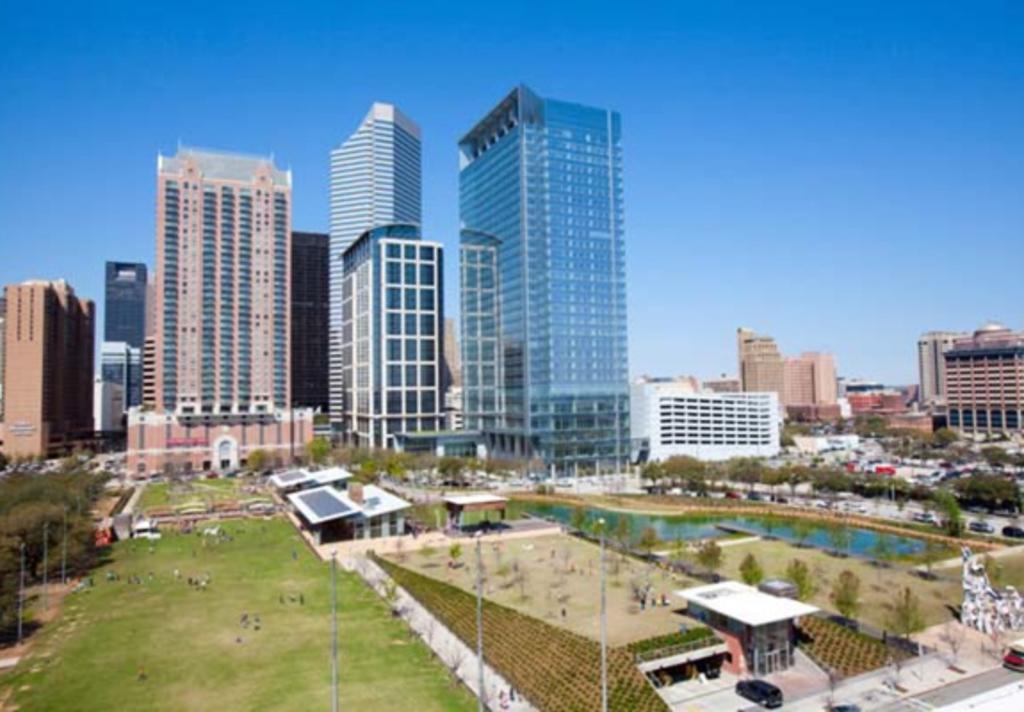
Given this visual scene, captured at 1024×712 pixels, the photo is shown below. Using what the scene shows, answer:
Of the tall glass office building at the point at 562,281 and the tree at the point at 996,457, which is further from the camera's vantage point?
the tall glass office building at the point at 562,281

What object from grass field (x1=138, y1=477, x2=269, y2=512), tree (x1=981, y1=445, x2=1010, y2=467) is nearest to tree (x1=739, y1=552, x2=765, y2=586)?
grass field (x1=138, y1=477, x2=269, y2=512)

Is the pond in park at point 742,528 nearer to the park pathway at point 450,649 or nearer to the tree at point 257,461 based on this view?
the park pathway at point 450,649

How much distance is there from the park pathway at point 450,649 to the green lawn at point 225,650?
88 centimetres

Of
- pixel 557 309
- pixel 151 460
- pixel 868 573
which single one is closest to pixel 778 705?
pixel 868 573

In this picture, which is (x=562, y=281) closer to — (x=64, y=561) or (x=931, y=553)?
(x=931, y=553)

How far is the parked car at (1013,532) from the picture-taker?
70.4 metres

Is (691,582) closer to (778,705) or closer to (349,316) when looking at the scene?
(778,705)

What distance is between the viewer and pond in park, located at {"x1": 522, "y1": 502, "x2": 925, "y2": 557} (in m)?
67.8

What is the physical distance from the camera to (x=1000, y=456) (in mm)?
130625

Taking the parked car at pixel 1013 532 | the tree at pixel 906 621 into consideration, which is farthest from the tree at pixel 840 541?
the tree at pixel 906 621

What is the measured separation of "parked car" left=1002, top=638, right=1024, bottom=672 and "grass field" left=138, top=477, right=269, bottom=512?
86843mm

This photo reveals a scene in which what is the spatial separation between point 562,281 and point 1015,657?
103m

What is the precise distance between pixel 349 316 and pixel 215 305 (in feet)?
134

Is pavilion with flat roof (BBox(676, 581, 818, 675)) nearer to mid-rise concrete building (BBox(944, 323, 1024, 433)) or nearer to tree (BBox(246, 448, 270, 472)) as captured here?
tree (BBox(246, 448, 270, 472))
